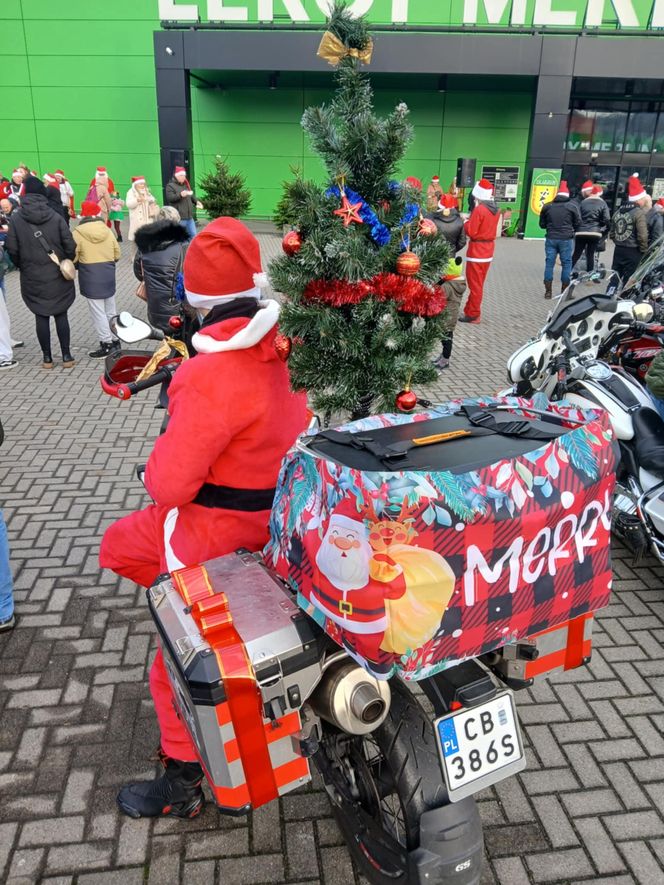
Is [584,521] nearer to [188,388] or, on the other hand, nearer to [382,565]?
[382,565]

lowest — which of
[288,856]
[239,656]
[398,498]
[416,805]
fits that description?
[288,856]

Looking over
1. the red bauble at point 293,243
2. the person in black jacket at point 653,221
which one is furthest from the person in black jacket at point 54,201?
the person in black jacket at point 653,221

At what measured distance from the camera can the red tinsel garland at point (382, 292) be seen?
7.16 feet

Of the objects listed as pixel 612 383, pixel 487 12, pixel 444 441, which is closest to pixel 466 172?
pixel 487 12

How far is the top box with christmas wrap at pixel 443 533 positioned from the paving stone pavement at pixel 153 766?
3.68 ft

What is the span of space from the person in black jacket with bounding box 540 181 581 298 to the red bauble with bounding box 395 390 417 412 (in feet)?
34.5

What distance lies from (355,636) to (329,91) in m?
24.1

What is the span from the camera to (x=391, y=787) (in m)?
2.03

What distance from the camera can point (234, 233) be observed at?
222cm

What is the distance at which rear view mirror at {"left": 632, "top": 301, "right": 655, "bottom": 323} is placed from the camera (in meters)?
4.27

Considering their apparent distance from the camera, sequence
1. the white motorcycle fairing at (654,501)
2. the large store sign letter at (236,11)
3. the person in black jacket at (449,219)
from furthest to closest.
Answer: the large store sign letter at (236,11), the person in black jacket at (449,219), the white motorcycle fairing at (654,501)

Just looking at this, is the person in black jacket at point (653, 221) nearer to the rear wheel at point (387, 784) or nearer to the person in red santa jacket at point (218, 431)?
the person in red santa jacket at point (218, 431)

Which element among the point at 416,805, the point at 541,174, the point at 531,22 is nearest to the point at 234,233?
the point at 416,805

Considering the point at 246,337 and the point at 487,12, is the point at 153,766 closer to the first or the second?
the point at 246,337
